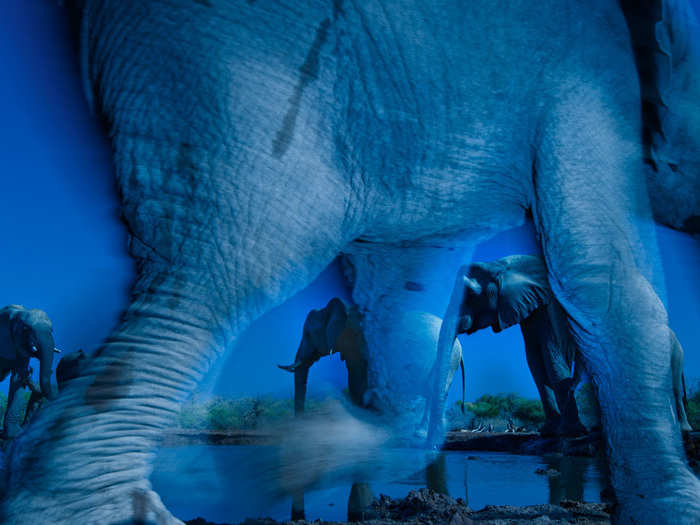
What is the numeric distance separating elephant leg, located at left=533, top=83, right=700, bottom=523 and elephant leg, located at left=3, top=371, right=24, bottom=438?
13.6 feet

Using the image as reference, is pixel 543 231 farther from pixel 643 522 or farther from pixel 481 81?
pixel 643 522

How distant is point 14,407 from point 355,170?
4.32 m

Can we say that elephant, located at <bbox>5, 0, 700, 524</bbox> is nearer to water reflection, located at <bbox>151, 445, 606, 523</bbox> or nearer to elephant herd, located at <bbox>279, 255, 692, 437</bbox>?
water reflection, located at <bbox>151, 445, 606, 523</bbox>

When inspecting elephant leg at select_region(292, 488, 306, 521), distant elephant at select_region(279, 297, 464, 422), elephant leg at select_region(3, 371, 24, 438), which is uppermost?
distant elephant at select_region(279, 297, 464, 422)

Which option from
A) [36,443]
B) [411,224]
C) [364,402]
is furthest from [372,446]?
[36,443]

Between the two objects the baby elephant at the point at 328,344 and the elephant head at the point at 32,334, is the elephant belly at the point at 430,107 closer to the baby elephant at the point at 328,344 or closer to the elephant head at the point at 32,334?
the baby elephant at the point at 328,344

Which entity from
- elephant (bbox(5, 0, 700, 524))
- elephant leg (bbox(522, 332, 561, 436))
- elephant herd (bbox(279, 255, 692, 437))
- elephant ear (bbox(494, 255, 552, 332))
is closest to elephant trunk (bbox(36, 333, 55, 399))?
elephant herd (bbox(279, 255, 692, 437))

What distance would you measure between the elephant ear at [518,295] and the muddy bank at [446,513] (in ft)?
5.81

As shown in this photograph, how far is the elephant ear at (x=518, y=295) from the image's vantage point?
9.32 ft

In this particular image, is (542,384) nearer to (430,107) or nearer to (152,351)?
(430,107)

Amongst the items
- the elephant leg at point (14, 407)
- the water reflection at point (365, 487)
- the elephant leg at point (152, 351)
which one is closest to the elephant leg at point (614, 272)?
the water reflection at point (365, 487)

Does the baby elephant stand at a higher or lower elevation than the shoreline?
higher

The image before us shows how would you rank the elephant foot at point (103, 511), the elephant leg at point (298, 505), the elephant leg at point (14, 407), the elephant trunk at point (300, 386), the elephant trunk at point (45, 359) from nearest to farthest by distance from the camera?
the elephant foot at point (103, 511) → the elephant leg at point (298, 505) → the elephant trunk at point (45, 359) → the elephant trunk at point (300, 386) → the elephant leg at point (14, 407)

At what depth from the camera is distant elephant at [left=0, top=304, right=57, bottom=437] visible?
12.4ft
